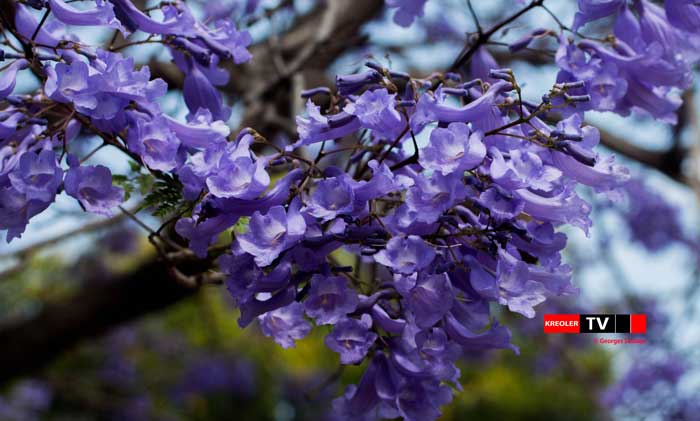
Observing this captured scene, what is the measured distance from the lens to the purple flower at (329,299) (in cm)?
138

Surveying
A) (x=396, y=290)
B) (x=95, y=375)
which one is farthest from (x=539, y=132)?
(x=95, y=375)

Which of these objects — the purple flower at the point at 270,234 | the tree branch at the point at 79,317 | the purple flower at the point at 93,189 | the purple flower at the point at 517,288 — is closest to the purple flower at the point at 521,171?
the purple flower at the point at 517,288

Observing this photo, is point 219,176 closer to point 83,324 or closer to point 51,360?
point 83,324

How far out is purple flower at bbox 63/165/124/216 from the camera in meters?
1.47

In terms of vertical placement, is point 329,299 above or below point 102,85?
below

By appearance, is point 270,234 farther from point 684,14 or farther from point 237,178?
point 684,14

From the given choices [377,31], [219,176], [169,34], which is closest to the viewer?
[219,176]

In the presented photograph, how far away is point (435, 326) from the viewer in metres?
1.47

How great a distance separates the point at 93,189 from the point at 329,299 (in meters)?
0.53

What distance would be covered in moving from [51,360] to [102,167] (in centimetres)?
371

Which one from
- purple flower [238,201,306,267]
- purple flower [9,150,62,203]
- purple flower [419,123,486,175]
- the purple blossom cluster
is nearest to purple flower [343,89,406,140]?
the purple blossom cluster

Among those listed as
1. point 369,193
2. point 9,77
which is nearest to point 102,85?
point 9,77

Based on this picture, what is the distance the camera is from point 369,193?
4.37 ft

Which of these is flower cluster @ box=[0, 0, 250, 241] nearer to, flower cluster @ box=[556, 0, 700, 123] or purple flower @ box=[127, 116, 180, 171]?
purple flower @ box=[127, 116, 180, 171]
